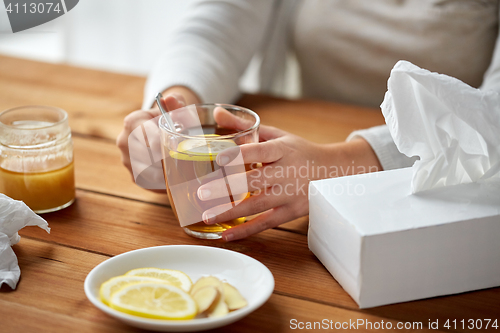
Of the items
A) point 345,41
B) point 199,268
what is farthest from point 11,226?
point 345,41

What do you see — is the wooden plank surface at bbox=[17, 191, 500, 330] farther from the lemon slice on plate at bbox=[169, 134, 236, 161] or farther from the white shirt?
the white shirt

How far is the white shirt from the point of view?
1.03 metres

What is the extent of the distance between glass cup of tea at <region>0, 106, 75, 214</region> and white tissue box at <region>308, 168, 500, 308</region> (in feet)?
1.19

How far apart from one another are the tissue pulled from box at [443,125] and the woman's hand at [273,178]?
5.2 inches

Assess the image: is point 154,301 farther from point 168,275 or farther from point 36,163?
point 36,163

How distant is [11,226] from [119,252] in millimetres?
128

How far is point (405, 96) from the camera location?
55 centimetres

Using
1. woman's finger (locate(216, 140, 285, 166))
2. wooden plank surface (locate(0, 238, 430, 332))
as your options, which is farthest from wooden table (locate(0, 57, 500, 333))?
woman's finger (locate(216, 140, 285, 166))

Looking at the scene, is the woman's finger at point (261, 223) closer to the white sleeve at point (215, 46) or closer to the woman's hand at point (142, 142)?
the woman's hand at point (142, 142)

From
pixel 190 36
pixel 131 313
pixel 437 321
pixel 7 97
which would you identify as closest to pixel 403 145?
pixel 437 321

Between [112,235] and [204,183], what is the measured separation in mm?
145

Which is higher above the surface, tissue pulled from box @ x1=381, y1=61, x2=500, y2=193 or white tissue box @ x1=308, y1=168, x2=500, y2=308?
tissue pulled from box @ x1=381, y1=61, x2=500, y2=193

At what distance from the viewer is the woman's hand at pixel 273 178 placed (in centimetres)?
56

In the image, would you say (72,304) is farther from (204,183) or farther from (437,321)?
(437,321)
